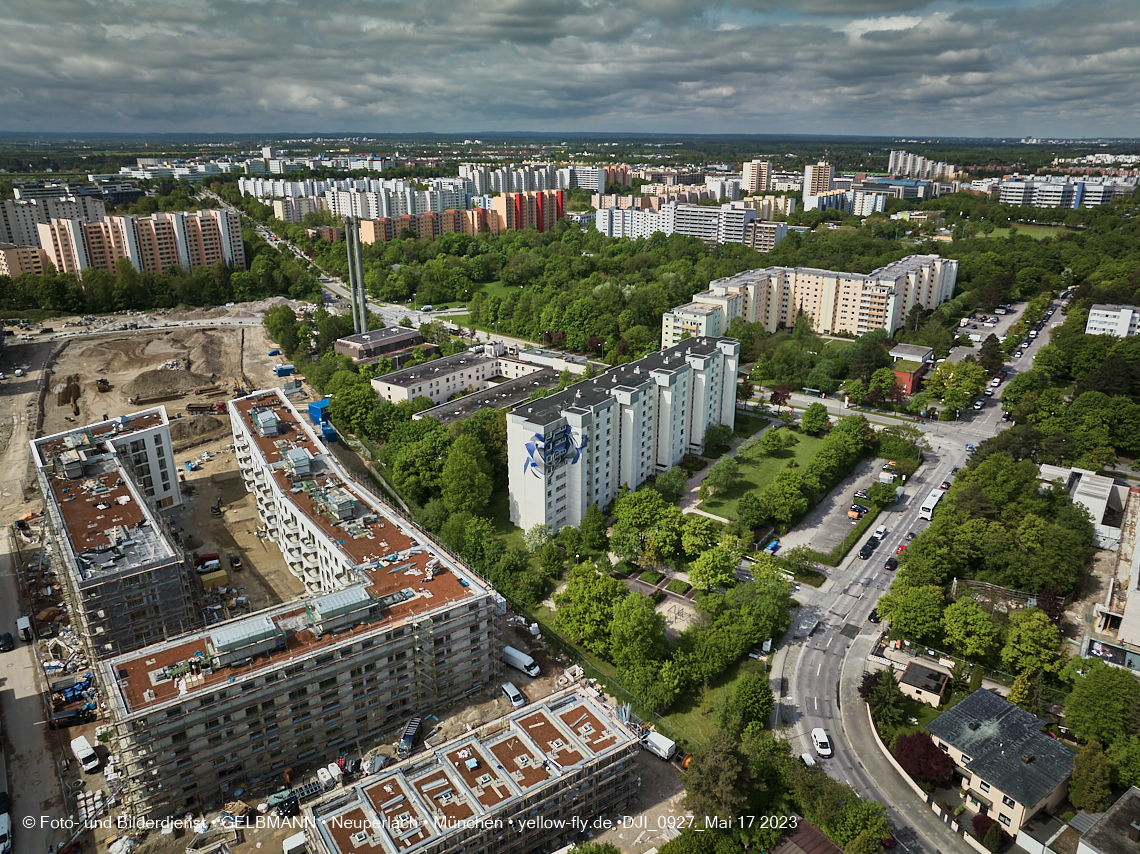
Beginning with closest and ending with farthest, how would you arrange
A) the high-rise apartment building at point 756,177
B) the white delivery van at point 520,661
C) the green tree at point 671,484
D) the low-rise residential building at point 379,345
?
the white delivery van at point 520,661 → the green tree at point 671,484 → the low-rise residential building at point 379,345 → the high-rise apartment building at point 756,177

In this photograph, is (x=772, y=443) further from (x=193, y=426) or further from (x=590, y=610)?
(x=193, y=426)

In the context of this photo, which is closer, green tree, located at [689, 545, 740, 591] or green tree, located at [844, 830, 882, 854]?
green tree, located at [844, 830, 882, 854]

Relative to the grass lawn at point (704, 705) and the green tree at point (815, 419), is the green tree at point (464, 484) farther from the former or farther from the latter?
the green tree at point (815, 419)

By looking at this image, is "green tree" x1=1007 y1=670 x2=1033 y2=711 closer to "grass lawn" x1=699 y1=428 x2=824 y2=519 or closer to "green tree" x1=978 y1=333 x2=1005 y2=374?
"grass lawn" x1=699 y1=428 x2=824 y2=519

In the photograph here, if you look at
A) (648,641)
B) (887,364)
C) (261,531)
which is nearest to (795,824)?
(648,641)

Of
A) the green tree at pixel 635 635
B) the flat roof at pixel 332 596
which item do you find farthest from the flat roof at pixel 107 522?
the green tree at pixel 635 635

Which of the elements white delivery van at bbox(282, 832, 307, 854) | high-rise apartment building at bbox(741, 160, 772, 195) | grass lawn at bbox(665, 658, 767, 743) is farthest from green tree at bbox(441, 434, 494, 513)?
high-rise apartment building at bbox(741, 160, 772, 195)

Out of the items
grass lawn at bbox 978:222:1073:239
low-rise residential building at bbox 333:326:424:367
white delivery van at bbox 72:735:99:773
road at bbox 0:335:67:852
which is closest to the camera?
road at bbox 0:335:67:852
